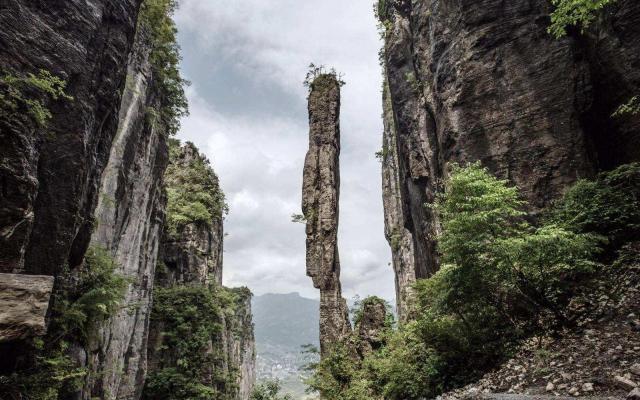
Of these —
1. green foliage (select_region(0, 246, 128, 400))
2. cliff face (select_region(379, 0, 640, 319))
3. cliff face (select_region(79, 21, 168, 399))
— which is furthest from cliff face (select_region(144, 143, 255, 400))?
cliff face (select_region(379, 0, 640, 319))

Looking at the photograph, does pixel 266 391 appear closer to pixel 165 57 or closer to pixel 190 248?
pixel 190 248

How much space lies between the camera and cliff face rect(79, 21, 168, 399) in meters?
13.3

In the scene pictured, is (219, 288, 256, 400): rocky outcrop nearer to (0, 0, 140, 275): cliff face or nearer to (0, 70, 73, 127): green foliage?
(0, 0, 140, 275): cliff face

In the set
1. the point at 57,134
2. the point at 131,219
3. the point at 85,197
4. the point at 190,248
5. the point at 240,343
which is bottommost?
the point at 240,343

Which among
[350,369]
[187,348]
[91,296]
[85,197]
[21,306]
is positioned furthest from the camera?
[187,348]

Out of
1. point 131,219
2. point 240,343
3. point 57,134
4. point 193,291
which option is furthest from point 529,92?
point 240,343

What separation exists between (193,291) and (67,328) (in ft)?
50.6

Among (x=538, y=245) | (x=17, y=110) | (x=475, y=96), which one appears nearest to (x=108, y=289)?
(x=17, y=110)

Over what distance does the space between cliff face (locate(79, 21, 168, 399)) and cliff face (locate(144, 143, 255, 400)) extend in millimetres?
4130

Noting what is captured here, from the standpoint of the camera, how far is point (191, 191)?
3338cm

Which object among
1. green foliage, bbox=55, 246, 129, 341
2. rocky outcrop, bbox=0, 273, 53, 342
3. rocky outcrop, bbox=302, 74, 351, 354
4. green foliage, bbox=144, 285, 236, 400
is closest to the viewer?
rocky outcrop, bbox=0, 273, 53, 342

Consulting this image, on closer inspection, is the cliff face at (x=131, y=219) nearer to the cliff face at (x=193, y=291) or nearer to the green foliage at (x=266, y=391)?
the cliff face at (x=193, y=291)

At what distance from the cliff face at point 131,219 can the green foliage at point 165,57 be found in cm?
79

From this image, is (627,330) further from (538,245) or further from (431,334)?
(431,334)
